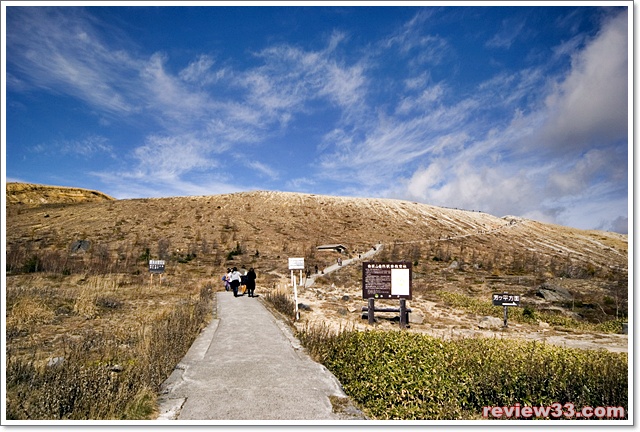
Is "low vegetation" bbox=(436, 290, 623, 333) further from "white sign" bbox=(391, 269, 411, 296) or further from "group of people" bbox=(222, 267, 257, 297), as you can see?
"group of people" bbox=(222, 267, 257, 297)

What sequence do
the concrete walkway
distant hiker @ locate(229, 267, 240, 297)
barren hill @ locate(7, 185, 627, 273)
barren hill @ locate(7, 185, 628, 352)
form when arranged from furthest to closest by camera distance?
barren hill @ locate(7, 185, 627, 273) → barren hill @ locate(7, 185, 628, 352) → distant hiker @ locate(229, 267, 240, 297) → the concrete walkway

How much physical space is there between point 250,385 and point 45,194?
102m

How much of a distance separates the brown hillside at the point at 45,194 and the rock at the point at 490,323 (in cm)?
8316

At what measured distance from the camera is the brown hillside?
7950 cm

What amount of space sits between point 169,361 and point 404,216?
66.7 meters

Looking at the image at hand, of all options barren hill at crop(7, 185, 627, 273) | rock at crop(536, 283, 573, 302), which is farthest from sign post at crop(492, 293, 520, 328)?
barren hill at crop(7, 185, 627, 273)

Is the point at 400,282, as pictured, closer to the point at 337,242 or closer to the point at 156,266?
the point at 156,266

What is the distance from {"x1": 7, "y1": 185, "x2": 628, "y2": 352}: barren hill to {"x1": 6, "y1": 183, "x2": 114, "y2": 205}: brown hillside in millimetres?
20007

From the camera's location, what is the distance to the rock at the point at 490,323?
14.8 m

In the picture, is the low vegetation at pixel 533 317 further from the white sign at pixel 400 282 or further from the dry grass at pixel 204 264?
the white sign at pixel 400 282

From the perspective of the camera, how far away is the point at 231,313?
45.9 ft

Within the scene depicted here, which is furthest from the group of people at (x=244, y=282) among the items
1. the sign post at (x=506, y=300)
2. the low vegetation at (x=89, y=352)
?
the sign post at (x=506, y=300)

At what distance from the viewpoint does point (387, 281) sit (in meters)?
13.4
